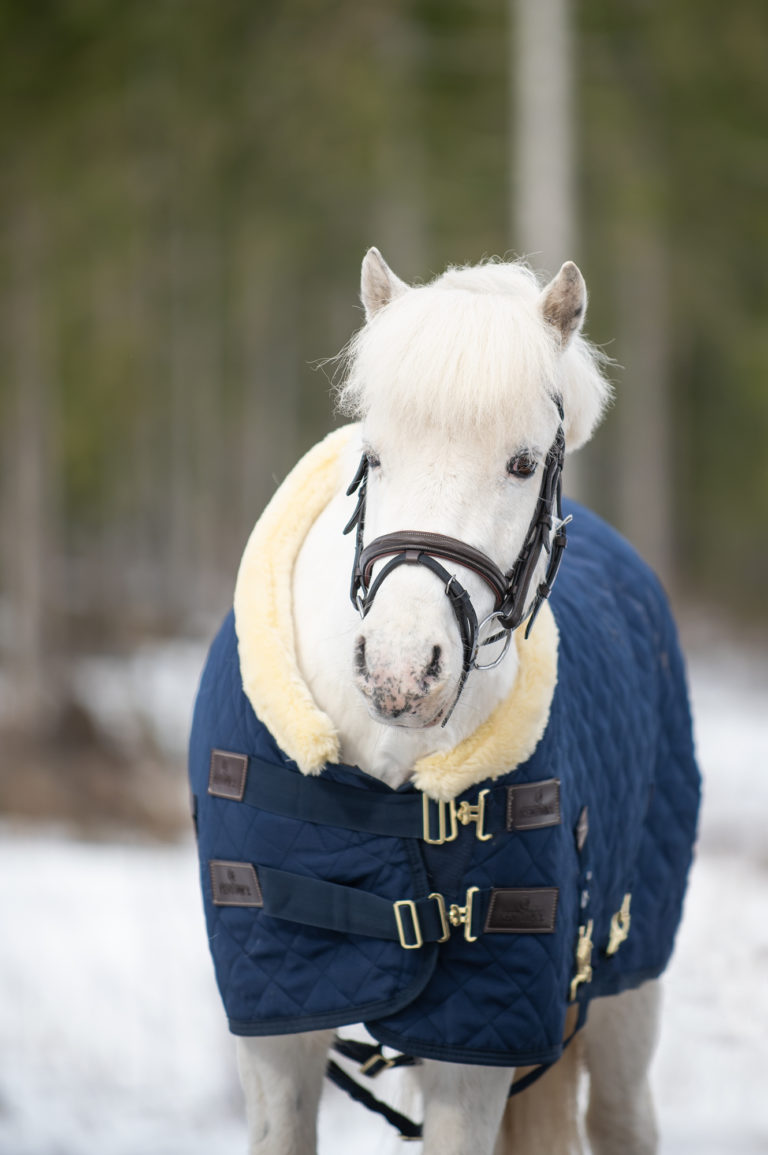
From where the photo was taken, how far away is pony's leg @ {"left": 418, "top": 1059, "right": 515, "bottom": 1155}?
2.35 m

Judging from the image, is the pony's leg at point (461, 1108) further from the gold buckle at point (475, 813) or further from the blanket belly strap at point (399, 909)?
the gold buckle at point (475, 813)

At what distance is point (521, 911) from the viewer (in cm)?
235

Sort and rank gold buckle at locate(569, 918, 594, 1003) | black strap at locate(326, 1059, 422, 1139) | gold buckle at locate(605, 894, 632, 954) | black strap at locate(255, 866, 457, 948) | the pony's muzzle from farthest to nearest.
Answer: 1. gold buckle at locate(605, 894, 632, 954)
2. black strap at locate(326, 1059, 422, 1139)
3. gold buckle at locate(569, 918, 594, 1003)
4. black strap at locate(255, 866, 457, 948)
5. the pony's muzzle

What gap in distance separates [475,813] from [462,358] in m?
0.85

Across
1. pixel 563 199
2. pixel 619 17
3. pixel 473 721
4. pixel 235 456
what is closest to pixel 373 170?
pixel 619 17

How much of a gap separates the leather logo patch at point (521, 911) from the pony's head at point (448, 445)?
0.39 meters

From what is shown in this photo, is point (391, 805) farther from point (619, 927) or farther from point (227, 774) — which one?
point (619, 927)

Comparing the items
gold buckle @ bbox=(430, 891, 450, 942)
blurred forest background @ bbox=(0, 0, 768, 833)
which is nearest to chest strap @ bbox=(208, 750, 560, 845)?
gold buckle @ bbox=(430, 891, 450, 942)

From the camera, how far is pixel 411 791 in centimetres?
232

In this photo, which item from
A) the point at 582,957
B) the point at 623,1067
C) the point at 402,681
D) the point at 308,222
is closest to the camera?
the point at 402,681

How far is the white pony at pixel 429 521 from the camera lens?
79.1 inches

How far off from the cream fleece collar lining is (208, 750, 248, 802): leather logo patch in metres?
0.12

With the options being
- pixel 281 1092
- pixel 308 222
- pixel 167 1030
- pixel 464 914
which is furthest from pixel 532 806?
pixel 308 222

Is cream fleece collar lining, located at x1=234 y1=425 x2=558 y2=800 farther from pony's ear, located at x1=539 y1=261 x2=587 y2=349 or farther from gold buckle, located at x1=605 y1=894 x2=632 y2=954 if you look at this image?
gold buckle, located at x1=605 y1=894 x2=632 y2=954
